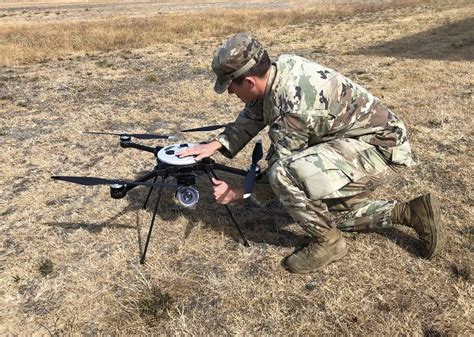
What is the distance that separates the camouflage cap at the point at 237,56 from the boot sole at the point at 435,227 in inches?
82.9

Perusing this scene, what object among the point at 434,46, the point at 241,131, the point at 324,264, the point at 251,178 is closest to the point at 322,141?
the point at 251,178

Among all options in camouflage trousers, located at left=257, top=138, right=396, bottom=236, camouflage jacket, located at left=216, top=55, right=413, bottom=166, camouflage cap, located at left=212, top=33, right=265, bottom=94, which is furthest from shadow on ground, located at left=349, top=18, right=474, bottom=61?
camouflage cap, located at left=212, top=33, right=265, bottom=94

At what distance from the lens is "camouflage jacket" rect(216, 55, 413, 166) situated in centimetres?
348

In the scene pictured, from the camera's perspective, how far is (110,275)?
13.4ft

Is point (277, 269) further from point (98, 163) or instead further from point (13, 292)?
point (98, 163)

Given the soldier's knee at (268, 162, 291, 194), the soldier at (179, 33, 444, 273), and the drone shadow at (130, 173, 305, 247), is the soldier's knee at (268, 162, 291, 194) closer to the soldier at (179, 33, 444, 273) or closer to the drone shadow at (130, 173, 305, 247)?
the soldier at (179, 33, 444, 273)

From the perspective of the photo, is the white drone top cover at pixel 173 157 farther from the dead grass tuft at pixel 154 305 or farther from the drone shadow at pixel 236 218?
the dead grass tuft at pixel 154 305

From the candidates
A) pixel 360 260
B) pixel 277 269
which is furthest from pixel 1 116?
pixel 360 260

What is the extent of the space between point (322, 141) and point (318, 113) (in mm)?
415

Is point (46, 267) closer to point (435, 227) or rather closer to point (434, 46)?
point (435, 227)

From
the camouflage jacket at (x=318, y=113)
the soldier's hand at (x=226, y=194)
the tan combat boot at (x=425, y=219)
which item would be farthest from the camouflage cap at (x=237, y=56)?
the tan combat boot at (x=425, y=219)

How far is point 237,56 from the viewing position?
3.29m

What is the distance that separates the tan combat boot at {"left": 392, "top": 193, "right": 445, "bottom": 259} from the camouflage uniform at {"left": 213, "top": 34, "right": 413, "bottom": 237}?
0.44 feet

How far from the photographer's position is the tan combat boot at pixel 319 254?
385 cm
